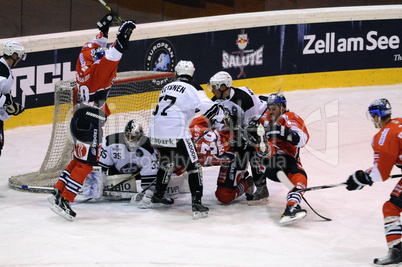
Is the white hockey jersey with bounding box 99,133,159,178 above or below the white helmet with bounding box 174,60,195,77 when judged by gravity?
below

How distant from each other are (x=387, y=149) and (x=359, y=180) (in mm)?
302

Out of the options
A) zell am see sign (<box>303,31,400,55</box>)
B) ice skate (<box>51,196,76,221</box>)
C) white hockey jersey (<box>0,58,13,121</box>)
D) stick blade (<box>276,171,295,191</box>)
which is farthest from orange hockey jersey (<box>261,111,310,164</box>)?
zell am see sign (<box>303,31,400,55</box>)

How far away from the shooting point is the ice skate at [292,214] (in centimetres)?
550

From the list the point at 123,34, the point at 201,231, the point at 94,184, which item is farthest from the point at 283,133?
the point at 94,184

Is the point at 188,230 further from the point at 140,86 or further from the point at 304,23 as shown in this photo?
the point at 304,23

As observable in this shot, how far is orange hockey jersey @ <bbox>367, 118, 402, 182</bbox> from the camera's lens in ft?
14.8

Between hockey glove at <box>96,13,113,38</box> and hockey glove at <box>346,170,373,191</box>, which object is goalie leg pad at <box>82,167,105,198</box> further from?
hockey glove at <box>346,170,373,191</box>

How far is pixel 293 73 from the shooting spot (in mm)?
10844

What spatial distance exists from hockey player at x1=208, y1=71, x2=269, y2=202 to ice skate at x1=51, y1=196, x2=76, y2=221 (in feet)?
4.50

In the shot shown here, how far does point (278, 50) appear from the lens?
10750 millimetres

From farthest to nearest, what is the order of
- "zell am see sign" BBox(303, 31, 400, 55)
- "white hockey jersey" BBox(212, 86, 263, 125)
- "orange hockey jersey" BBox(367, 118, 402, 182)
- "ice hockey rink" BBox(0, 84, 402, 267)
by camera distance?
1. "zell am see sign" BBox(303, 31, 400, 55)
2. "white hockey jersey" BBox(212, 86, 263, 125)
3. "ice hockey rink" BBox(0, 84, 402, 267)
4. "orange hockey jersey" BBox(367, 118, 402, 182)

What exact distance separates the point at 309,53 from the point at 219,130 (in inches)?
192

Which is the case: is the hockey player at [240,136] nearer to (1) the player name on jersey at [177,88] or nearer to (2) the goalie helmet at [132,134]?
(1) the player name on jersey at [177,88]

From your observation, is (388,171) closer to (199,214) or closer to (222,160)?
(199,214)
